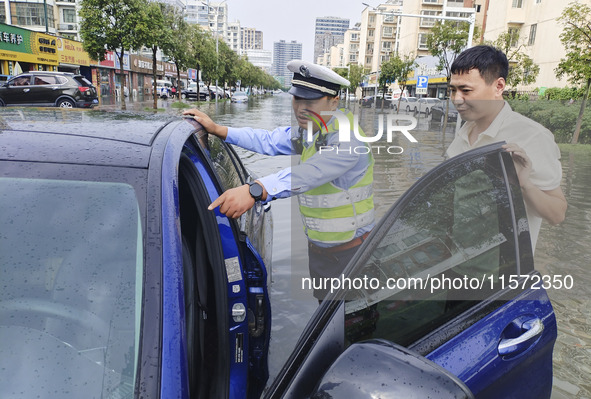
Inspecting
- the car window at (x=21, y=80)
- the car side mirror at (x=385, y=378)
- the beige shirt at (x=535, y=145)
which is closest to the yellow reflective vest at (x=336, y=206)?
the beige shirt at (x=535, y=145)

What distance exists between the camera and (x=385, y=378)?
94 centimetres

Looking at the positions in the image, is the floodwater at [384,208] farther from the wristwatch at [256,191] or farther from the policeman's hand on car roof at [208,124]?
the policeman's hand on car roof at [208,124]

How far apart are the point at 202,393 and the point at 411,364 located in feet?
3.01

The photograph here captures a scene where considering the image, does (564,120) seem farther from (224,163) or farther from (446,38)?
(224,163)

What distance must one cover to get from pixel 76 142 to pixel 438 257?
122cm

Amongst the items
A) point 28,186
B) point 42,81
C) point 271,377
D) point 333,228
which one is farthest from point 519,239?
point 42,81

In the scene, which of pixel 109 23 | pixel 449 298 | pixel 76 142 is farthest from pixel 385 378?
pixel 109 23

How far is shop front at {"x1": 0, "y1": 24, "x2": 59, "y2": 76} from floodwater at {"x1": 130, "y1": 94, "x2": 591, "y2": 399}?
2824 cm

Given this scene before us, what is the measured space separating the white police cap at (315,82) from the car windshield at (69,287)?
3.94ft

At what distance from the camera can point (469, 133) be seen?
5.81 ft

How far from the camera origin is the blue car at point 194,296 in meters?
1.07

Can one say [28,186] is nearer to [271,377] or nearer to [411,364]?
[411,364]

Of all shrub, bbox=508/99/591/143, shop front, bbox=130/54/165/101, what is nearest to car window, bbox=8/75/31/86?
shrub, bbox=508/99/591/143

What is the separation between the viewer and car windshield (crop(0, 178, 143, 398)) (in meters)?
1.08
